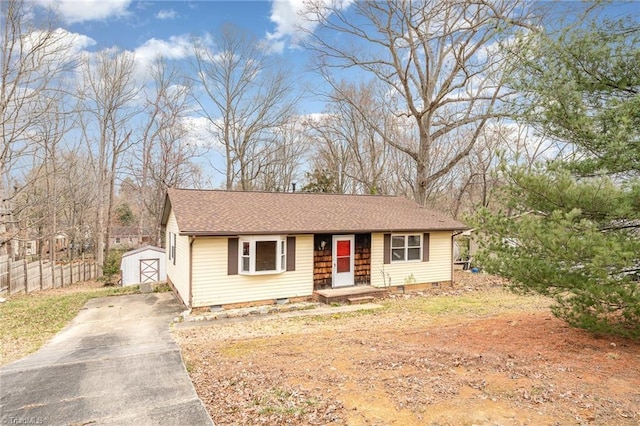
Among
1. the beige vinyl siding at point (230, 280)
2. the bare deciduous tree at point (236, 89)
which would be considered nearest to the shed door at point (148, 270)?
the bare deciduous tree at point (236, 89)

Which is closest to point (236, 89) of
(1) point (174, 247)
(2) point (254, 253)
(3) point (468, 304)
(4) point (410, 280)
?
(1) point (174, 247)

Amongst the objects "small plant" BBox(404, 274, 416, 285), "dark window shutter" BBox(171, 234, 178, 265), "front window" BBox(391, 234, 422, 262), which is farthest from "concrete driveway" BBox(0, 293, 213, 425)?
"small plant" BBox(404, 274, 416, 285)

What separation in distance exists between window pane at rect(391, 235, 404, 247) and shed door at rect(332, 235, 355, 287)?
161cm

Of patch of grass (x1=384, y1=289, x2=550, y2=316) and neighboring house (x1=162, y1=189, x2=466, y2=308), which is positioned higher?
neighboring house (x1=162, y1=189, x2=466, y2=308)

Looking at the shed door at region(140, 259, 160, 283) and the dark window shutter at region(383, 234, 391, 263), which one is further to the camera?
the shed door at region(140, 259, 160, 283)

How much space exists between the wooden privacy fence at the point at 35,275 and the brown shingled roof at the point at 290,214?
569cm

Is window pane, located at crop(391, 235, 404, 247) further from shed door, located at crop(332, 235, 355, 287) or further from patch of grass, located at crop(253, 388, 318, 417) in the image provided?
patch of grass, located at crop(253, 388, 318, 417)

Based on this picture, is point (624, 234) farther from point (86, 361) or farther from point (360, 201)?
point (360, 201)

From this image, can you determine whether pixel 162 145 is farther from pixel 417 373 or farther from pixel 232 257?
pixel 417 373

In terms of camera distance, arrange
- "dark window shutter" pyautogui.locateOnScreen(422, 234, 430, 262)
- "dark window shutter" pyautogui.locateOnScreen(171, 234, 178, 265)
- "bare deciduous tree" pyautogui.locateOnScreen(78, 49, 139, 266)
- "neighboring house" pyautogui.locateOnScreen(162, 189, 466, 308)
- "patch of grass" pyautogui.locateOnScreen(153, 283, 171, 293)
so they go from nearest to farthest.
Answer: "neighboring house" pyautogui.locateOnScreen(162, 189, 466, 308)
"dark window shutter" pyautogui.locateOnScreen(171, 234, 178, 265)
"dark window shutter" pyautogui.locateOnScreen(422, 234, 430, 262)
"patch of grass" pyautogui.locateOnScreen(153, 283, 171, 293)
"bare deciduous tree" pyautogui.locateOnScreen(78, 49, 139, 266)

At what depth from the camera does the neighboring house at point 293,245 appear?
10.3m

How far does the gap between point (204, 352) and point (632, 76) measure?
317 inches

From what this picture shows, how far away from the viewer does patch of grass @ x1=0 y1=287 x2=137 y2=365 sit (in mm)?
7273

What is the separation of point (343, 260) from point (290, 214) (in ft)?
7.65
